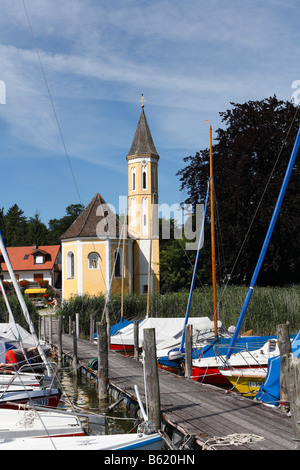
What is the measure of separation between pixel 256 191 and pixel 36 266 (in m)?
39.3

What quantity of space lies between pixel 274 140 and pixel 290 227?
23.8ft

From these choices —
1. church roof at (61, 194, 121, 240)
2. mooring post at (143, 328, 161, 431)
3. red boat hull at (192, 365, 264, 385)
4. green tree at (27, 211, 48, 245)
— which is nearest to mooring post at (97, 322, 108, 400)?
red boat hull at (192, 365, 264, 385)

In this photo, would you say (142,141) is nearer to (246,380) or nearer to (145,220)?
(145,220)

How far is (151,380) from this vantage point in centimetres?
1109

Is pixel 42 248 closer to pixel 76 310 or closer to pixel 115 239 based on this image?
pixel 115 239

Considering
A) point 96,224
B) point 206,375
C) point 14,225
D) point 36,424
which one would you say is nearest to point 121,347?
point 206,375

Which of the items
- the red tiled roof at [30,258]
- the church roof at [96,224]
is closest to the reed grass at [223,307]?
the church roof at [96,224]

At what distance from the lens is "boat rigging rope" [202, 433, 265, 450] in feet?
29.0

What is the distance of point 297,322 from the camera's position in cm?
2816

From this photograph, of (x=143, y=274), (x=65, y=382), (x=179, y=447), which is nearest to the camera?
(x=179, y=447)

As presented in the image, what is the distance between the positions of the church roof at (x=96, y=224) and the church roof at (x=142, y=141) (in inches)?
292

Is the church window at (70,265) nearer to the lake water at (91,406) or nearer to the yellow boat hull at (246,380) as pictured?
the lake water at (91,406)

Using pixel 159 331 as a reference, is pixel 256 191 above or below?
above
